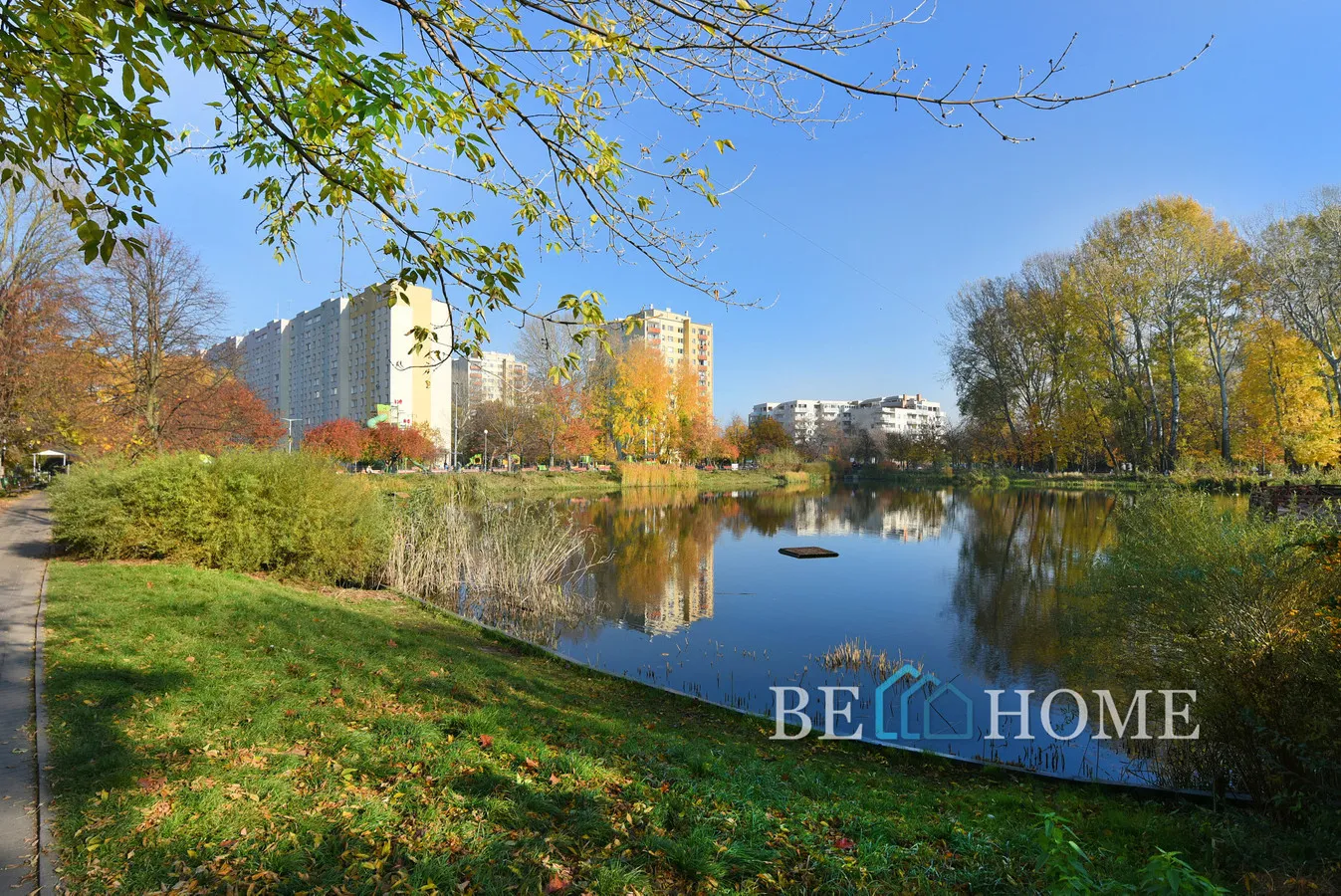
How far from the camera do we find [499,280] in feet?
10.8

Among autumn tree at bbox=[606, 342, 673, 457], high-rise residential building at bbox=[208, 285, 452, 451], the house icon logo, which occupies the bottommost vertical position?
the house icon logo

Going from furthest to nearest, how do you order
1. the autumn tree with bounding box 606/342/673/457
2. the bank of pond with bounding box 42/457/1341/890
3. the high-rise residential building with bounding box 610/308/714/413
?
1. the high-rise residential building with bounding box 610/308/714/413
2. the autumn tree with bounding box 606/342/673/457
3. the bank of pond with bounding box 42/457/1341/890

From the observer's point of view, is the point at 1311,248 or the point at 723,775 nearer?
the point at 723,775

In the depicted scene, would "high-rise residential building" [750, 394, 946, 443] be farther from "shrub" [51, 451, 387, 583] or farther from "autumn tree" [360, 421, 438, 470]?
"shrub" [51, 451, 387, 583]

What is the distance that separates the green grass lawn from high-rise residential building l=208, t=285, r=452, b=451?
64.5 meters

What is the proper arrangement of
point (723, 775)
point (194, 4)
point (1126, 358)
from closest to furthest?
point (194, 4) < point (723, 775) < point (1126, 358)

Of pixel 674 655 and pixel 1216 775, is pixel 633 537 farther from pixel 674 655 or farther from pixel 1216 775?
pixel 1216 775

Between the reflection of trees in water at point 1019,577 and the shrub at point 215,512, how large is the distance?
1015 cm

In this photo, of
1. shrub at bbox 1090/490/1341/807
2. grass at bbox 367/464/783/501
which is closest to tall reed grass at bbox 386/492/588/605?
grass at bbox 367/464/783/501

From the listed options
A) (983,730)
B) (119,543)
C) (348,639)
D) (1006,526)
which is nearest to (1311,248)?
(1006,526)

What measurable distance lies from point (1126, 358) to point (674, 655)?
40347 millimetres

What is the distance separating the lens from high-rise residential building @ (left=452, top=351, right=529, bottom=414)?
4941 cm

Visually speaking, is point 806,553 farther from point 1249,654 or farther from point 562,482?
point 562,482

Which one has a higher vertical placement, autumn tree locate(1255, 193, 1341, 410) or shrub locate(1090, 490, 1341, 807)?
autumn tree locate(1255, 193, 1341, 410)
